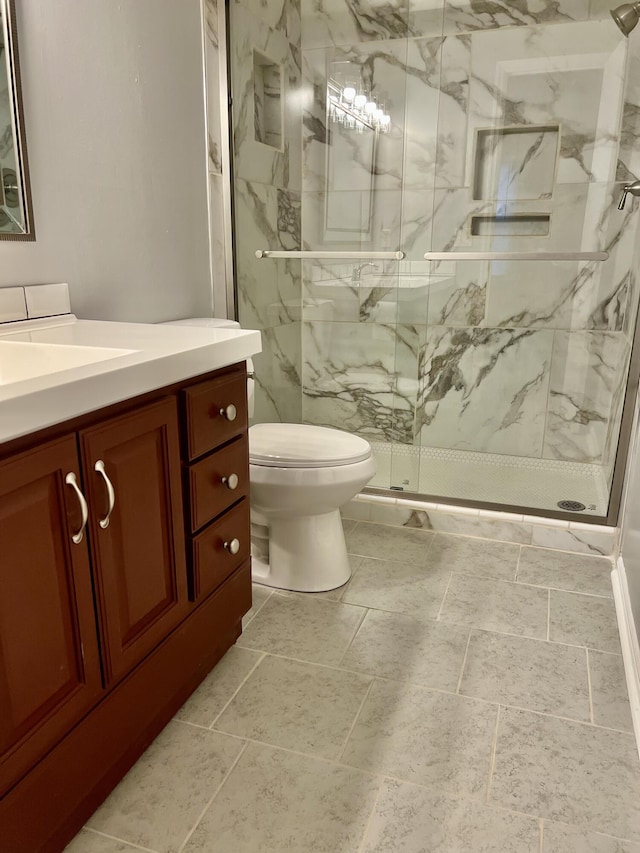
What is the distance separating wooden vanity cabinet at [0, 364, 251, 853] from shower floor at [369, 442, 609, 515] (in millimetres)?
1225

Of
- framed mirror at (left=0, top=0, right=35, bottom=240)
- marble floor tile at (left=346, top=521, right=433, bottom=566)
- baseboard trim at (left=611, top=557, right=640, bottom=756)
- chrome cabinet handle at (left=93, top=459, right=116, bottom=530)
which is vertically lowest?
marble floor tile at (left=346, top=521, right=433, bottom=566)

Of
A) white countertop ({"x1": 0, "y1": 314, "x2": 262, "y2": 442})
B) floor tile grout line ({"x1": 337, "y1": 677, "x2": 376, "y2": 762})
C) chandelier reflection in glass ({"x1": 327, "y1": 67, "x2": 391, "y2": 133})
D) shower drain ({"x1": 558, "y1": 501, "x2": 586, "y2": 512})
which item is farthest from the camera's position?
chandelier reflection in glass ({"x1": 327, "y1": 67, "x2": 391, "y2": 133})

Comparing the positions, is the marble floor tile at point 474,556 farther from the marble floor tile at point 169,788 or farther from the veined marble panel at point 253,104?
the veined marble panel at point 253,104

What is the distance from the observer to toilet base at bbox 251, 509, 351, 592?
2047 millimetres

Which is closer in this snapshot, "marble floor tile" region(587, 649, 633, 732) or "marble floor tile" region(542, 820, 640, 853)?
"marble floor tile" region(542, 820, 640, 853)

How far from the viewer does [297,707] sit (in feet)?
5.09

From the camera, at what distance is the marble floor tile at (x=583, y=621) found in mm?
1829

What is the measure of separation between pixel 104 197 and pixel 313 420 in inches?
60.7

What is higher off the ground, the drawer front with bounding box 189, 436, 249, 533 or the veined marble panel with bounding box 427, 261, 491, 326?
the veined marble panel with bounding box 427, 261, 491, 326

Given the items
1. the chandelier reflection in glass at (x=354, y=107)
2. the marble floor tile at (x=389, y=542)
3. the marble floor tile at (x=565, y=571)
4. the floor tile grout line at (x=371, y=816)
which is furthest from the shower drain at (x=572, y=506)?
the chandelier reflection in glass at (x=354, y=107)

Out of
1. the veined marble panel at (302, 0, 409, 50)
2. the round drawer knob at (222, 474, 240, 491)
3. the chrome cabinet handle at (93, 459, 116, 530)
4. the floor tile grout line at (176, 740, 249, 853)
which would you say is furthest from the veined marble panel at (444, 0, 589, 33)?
the floor tile grout line at (176, 740, 249, 853)

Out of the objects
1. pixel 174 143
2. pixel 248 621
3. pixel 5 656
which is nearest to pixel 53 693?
pixel 5 656

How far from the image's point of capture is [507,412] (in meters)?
A: 2.83

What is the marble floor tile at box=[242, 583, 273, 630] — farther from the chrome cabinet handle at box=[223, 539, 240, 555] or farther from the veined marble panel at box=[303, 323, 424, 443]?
the veined marble panel at box=[303, 323, 424, 443]
